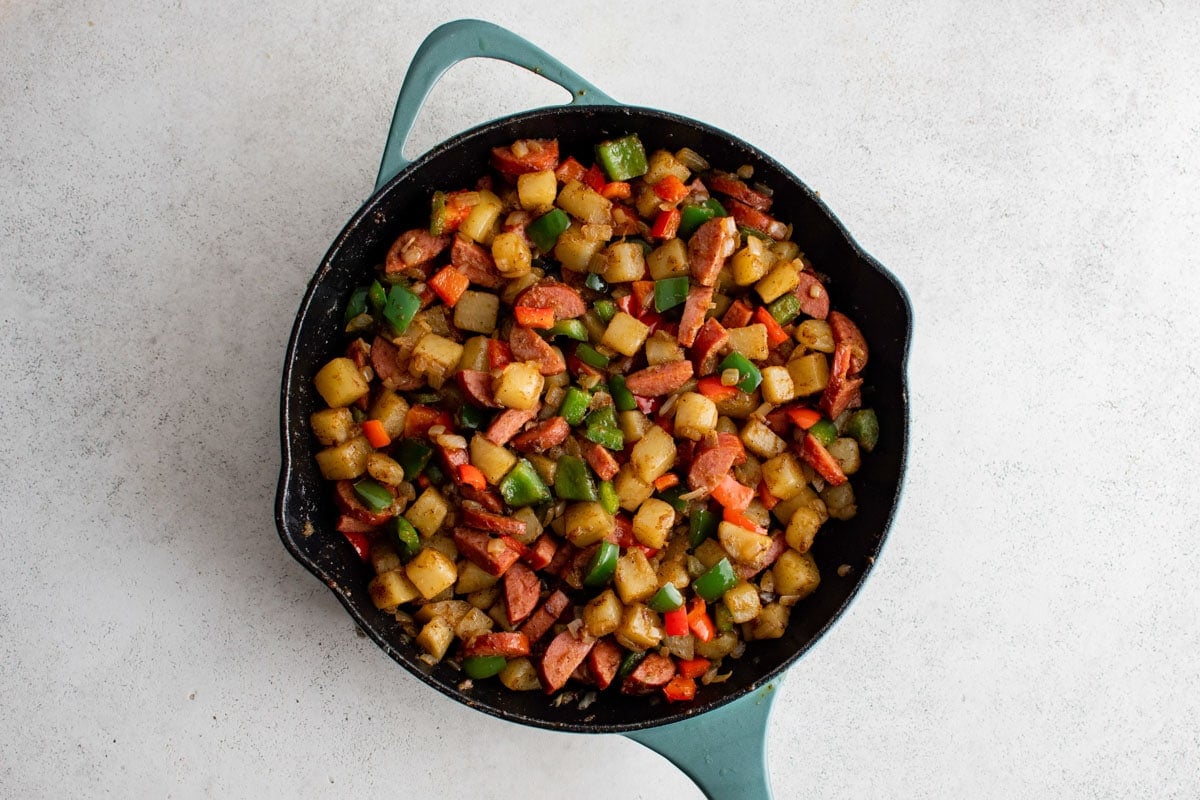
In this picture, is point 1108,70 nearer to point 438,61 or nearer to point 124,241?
point 438,61

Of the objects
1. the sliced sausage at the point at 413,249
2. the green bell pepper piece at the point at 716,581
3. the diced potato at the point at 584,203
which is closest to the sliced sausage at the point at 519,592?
the green bell pepper piece at the point at 716,581

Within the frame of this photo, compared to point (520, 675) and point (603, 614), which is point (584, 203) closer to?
point (603, 614)

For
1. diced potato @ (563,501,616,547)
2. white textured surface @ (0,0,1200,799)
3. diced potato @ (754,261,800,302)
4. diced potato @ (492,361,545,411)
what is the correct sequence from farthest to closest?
white textured surface @ (0,0,1200,799)
diced potato @ (754,261,800,302)
diced potato @ (563,501,616,547)
diced potato @ (492,361,545,411)

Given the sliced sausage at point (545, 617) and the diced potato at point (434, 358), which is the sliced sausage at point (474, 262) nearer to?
the diced potato at point (434, 358)

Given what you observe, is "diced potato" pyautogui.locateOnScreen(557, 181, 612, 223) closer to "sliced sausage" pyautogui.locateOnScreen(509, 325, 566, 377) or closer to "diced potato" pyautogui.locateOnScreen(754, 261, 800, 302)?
"sliced sausage" pyautogui.locateOnScreen(509, 325, 566, 377)

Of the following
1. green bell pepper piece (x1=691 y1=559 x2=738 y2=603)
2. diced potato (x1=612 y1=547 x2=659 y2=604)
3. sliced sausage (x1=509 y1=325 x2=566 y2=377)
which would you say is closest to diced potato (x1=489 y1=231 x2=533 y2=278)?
sliced sausage (x1=509 y1=325 x2=566 y2=377)

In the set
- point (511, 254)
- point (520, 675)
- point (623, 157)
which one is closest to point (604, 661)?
point (520, 675)

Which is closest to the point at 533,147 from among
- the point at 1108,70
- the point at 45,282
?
the point at 45,282
